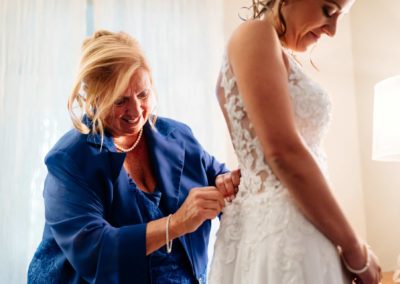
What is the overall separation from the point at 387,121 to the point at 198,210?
983 millimetres

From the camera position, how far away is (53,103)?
1.78 metres

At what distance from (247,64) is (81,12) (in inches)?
53.1

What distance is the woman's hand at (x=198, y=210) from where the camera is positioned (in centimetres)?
90

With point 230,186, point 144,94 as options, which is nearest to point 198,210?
point 230,186

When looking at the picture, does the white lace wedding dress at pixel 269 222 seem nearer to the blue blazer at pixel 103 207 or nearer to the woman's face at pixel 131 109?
the blue blazer at pixel 103 207

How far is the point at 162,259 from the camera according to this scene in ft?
3.72

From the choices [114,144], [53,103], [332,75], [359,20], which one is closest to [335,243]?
[114,144]

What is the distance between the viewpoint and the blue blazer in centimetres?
100

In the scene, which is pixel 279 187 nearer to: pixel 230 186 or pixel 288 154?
pixel 288 154

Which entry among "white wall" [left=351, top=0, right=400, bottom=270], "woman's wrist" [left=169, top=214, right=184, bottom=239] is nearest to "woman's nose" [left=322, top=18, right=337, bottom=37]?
"woman's wrist" [left=169, top=214, right=184, bottom=239]

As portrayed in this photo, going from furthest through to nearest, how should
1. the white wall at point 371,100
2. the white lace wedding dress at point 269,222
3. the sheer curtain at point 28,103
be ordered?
the white wall at point 371,100 < the sheer curtain at point 28,103 < the white lace wedding dress at point 269,222

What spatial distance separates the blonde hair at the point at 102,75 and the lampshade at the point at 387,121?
3.10ft

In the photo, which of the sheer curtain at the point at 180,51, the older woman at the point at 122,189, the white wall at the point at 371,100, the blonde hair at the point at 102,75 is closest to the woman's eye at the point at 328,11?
the older woman at the point at 122,189

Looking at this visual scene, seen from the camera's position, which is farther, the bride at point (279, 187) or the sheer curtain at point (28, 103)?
the sheer curtain at point (28, 103)
